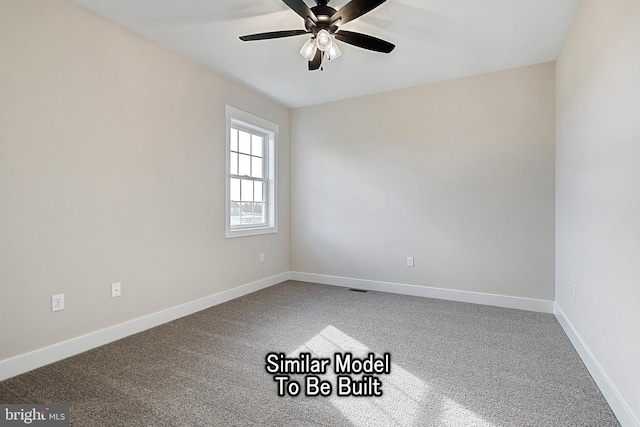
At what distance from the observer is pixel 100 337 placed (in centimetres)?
254

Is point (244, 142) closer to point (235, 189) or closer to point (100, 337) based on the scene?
point (235, 189)

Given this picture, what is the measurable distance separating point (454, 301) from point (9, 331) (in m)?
3.91

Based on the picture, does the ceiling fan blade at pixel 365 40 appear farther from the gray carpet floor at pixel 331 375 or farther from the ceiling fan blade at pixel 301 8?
the gray carpet floor at pixel 331 375

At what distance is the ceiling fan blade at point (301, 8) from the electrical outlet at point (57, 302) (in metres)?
2.50

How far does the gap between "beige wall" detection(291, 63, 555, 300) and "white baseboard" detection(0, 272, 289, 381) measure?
1.61 metres

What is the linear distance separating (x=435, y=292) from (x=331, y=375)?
224 centimetres

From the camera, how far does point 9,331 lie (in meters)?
2.06

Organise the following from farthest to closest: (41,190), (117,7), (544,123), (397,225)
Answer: (397,225)
(544,123)
(117,7)
(41,190)

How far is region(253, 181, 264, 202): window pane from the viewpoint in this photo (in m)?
4.37

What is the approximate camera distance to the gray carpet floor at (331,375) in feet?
5.52

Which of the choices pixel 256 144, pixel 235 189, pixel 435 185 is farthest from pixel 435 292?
pixel 256 144

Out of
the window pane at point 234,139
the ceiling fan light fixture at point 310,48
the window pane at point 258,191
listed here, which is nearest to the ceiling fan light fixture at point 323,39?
the ceiling fan light fixture at point 310,48

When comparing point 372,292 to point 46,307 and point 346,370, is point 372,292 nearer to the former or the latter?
point 346,370

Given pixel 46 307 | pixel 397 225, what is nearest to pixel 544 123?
pixel 397 225
